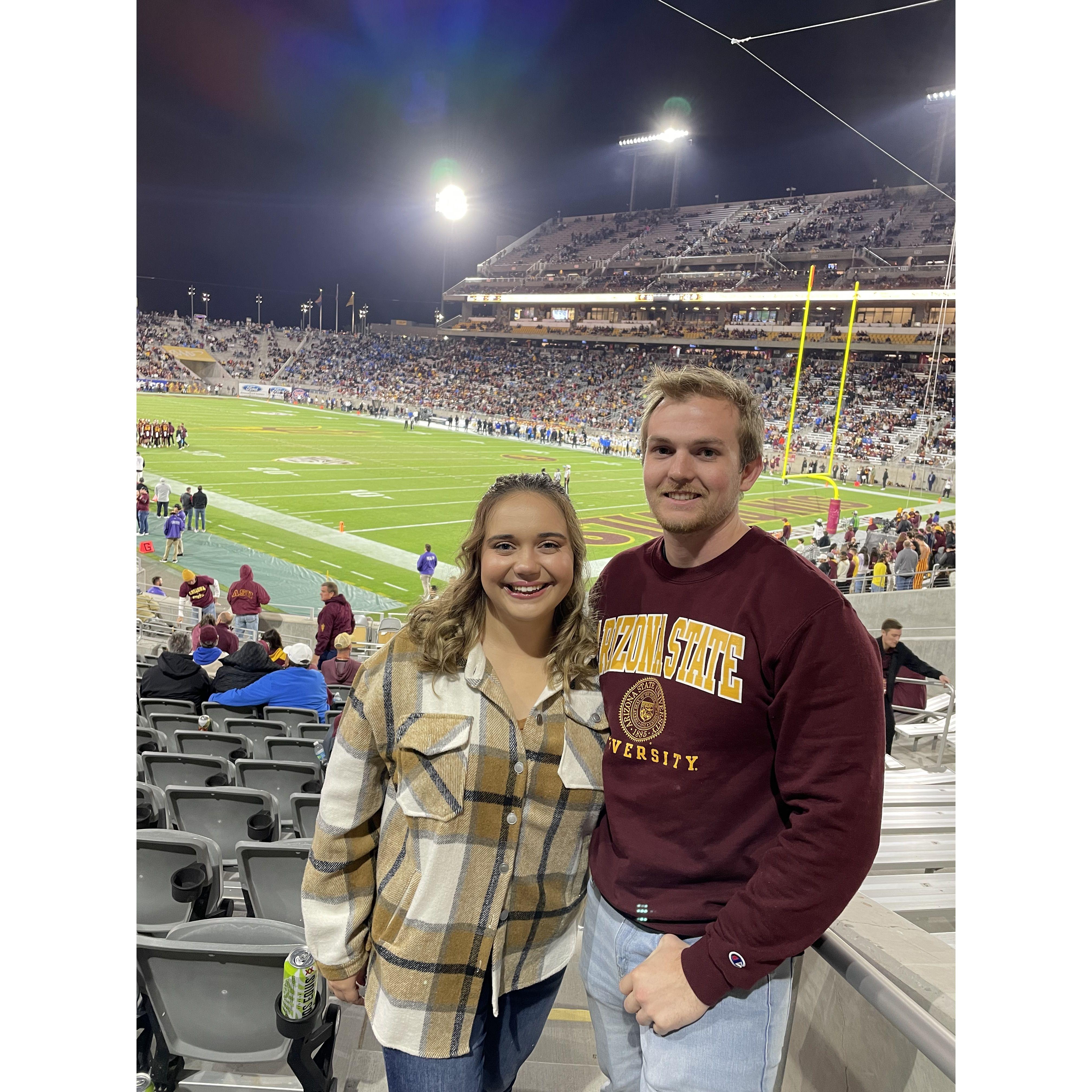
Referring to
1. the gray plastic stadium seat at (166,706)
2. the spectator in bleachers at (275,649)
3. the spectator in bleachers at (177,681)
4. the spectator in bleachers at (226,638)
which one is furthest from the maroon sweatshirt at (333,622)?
the gray plastic stadium seat at (166,706)

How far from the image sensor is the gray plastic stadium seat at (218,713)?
6.02m

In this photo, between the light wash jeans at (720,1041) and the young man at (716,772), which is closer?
the young man at (716,772)

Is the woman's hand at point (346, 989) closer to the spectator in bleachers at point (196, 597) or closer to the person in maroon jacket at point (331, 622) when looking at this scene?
the person in maroon jacket at point (331, 622)

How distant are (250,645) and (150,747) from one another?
1659 mm

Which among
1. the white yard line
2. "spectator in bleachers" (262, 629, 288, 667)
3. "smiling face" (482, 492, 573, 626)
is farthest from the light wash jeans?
the white yard line

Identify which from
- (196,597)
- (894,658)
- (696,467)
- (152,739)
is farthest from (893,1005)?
(196,597)

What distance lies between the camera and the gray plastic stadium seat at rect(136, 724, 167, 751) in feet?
16.1

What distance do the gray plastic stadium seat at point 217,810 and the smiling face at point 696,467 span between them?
96.4 inches

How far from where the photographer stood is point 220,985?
1.84m

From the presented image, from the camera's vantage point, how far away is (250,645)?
257 inches

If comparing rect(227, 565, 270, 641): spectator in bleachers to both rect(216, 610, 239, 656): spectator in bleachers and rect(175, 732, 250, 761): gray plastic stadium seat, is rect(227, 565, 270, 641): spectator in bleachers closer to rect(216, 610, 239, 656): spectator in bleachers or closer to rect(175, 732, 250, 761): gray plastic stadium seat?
rect(216, 610, 239, 656): spectator in bleachers
